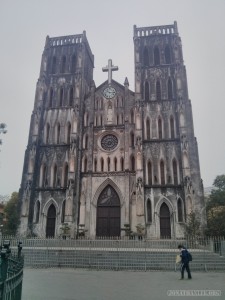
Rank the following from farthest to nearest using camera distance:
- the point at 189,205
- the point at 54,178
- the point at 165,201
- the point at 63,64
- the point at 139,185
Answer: the point at 63,64
the point at 54,178
the point at 165,201
the point at 139,185
the point at 189,205

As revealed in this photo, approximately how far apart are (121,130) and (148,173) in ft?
17.6

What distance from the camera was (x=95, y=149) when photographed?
28156 millimetres

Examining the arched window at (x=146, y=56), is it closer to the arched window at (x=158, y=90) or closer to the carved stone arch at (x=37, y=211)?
the arched window at (x=158, y=90)

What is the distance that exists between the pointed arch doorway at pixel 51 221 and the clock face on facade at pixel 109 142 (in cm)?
777

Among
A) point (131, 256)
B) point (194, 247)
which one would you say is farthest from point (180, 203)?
point (131, 256)

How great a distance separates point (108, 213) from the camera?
1027 inches

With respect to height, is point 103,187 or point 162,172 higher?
point 162,172

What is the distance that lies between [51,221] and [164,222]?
10.5 m

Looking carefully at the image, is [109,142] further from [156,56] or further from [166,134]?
[156,56]

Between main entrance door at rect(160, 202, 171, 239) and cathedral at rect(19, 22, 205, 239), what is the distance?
9 cm

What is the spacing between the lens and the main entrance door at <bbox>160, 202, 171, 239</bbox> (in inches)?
959

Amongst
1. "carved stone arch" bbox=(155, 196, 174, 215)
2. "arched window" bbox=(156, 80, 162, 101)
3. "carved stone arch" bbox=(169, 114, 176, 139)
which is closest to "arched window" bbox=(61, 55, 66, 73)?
"arched window" bbox=(156, 80, 162, 101)

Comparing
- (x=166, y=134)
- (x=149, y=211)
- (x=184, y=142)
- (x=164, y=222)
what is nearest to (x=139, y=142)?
(x=166, y=134)

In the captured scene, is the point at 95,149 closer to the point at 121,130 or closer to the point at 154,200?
the point at 121,130
